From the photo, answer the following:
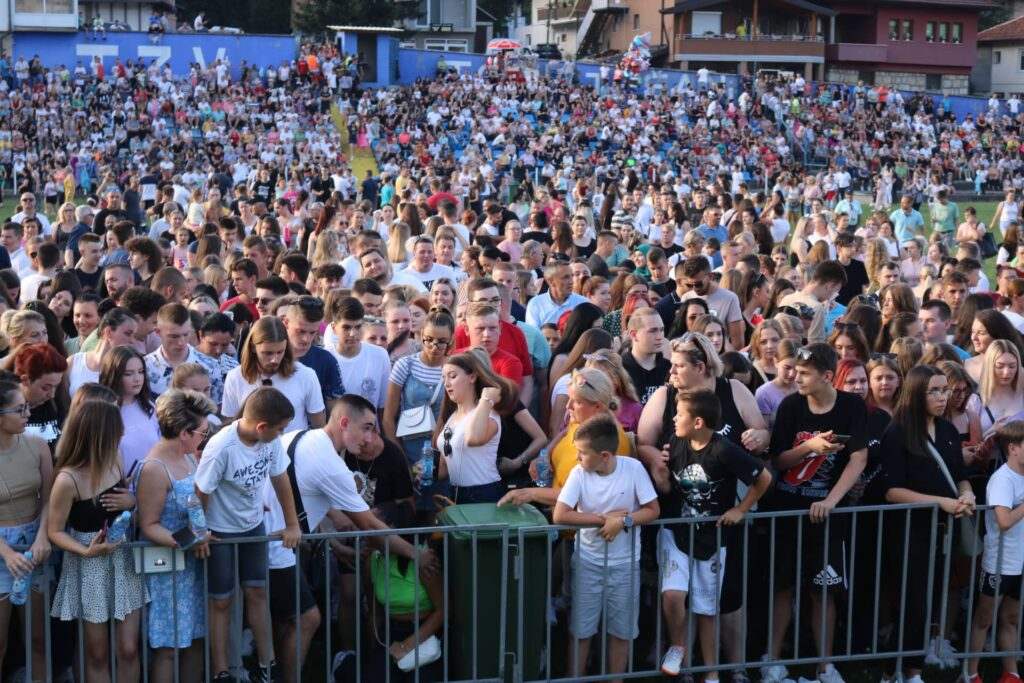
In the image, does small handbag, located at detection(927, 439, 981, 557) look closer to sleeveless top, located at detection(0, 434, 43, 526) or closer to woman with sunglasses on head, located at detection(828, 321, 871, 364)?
woman with sunglasses on head, located at detection(828, 321, 871, 364)

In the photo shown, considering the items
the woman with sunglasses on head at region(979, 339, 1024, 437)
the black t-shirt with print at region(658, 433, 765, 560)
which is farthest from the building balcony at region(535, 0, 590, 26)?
the black t-shirt with print at region(658, 433, 765, 560)

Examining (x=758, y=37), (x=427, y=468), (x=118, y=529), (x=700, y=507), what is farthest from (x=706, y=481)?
(x=758, y=37)

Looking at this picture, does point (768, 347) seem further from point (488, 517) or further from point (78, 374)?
point (78, 374)

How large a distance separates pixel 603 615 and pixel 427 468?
1291 millimetres

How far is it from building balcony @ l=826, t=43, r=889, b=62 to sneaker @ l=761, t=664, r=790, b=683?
2338 inches

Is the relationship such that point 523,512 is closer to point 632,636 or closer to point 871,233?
point 632,636

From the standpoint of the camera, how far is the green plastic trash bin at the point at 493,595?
5645mm

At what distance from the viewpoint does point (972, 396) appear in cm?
682

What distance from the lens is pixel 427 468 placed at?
6605mm

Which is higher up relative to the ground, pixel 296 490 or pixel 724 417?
pixel 724 417

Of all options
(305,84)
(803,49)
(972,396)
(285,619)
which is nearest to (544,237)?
(972,396)

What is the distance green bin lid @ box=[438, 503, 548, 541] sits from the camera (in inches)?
221

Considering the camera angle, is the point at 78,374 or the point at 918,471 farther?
the point at 78,374

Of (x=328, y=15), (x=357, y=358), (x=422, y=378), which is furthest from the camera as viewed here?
(x=328, y=15)
